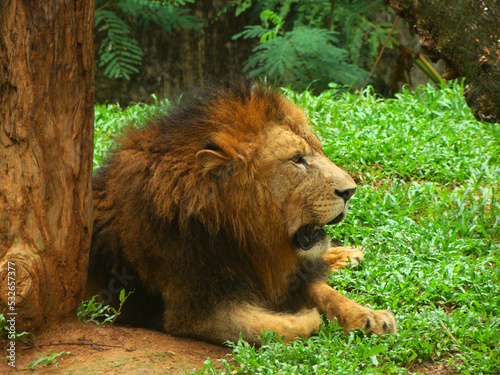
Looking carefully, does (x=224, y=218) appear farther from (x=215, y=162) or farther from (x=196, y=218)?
(x=215, y=162)

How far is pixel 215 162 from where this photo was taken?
128 inches

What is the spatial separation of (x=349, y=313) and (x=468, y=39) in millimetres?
1558

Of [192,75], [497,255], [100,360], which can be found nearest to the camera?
[100,360]

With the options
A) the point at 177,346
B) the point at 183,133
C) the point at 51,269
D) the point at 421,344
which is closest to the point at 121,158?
the point at 183,133

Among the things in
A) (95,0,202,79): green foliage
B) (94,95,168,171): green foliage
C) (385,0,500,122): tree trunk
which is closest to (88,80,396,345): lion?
(385,0,500,122): tree trunk

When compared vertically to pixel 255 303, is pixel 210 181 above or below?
above

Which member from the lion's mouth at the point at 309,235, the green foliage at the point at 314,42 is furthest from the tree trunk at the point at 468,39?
the green foliage at the point at 314,42

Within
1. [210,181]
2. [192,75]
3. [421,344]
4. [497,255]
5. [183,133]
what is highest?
[192,75]

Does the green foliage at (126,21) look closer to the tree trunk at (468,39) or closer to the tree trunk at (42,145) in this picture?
the tree trunk at (42,145)

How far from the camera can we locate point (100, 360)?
293 cm

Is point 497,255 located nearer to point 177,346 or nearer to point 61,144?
point 177,346

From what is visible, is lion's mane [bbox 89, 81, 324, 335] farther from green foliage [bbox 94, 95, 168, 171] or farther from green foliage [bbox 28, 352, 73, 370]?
green foliage [bbox 94, 95, 168, 171]

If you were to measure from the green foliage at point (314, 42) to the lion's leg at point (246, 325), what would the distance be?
4086 millimetres

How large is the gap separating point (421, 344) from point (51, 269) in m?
1.86
